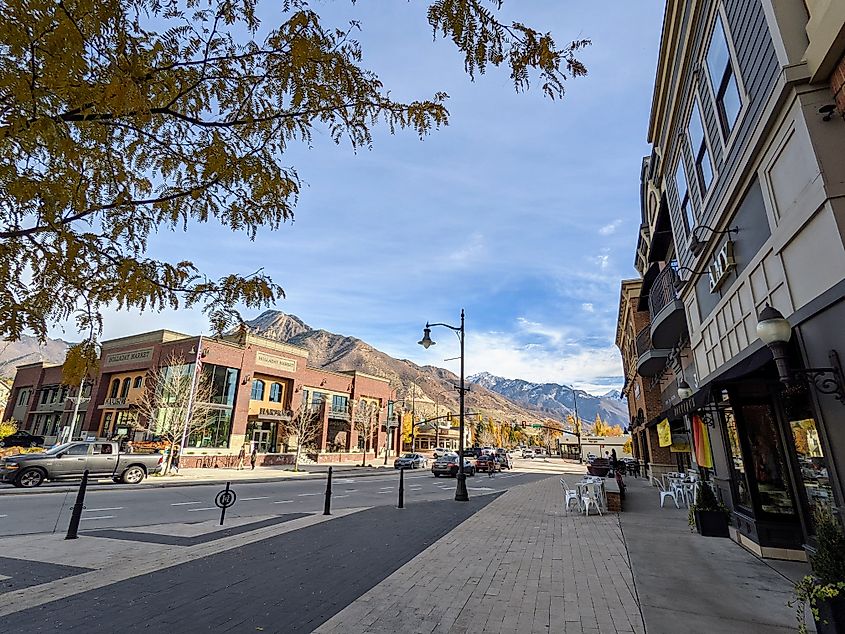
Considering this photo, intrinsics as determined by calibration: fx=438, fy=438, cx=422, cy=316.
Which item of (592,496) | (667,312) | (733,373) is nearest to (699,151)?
(667,312)

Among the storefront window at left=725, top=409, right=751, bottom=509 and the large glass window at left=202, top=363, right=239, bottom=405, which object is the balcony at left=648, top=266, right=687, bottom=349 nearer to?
the storefront window at left=725, top=409, right=751, bottom=509

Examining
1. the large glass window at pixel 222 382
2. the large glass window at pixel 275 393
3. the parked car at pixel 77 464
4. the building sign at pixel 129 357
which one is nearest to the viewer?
the parked car at pixel 77 464

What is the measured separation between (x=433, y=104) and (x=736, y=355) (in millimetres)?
7924

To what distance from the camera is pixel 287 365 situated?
47188 mm

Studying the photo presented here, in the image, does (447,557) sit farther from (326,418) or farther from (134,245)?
(326,418)

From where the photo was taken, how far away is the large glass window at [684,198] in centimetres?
1141

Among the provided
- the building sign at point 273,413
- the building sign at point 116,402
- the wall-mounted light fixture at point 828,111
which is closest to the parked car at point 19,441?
the building sign at point 116,402

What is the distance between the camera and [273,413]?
44875mm

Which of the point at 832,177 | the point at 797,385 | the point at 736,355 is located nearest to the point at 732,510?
the point at 736,355

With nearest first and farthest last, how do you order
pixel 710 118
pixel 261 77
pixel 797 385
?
1. pixel 261 77
2. pixel 797 385
3. pixel 710 118

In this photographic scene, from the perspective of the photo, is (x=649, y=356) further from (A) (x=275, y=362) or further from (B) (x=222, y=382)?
(A) (x=275, y=362)

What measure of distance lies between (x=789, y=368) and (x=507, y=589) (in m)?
4.52

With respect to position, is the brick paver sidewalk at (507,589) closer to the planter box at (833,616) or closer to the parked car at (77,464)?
the planter box at (833,616)

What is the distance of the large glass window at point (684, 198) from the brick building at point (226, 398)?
33.1 meters
